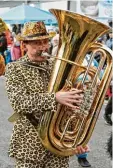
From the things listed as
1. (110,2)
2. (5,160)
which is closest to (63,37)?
(5,160)

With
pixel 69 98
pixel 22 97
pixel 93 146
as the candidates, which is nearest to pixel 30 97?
pixel 22 97

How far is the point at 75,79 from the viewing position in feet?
9.78

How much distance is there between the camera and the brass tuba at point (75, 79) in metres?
2.93

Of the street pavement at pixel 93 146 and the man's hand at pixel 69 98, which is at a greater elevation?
the man's hand at pixel 69 98

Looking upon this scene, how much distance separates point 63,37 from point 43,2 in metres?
20.3

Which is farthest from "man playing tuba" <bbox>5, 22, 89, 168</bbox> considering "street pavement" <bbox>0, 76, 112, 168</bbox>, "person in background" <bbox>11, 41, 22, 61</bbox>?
"person in background" <bbox>11, 41, 22, 61</bbox>

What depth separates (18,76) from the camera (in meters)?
3.02

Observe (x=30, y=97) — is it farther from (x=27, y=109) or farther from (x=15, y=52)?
(x=15, y=52)

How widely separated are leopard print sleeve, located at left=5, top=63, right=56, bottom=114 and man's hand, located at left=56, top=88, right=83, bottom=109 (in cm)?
4

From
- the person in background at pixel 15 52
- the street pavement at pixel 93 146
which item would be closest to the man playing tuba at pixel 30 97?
the street pavement at pixel 93 146

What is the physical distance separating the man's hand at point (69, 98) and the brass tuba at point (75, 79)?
0.05m

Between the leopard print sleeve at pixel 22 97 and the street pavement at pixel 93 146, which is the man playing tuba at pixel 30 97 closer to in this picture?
the leopard print sleeve at pixel 22 97

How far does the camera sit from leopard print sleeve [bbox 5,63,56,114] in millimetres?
2896

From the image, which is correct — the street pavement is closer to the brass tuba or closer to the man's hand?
the brass tuba
